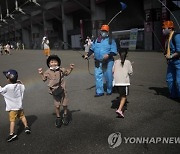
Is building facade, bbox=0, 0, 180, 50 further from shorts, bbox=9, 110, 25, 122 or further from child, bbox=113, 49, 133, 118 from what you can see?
shorts, bbox=9, 110, 25, 122

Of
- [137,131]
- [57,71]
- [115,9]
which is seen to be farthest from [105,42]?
[115,9]

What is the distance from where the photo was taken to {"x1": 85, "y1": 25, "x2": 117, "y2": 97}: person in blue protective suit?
25.2ft

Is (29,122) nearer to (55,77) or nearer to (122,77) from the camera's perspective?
(55,77)

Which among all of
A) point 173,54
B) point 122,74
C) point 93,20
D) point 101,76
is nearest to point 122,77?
point 122,74

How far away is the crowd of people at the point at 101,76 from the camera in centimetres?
527

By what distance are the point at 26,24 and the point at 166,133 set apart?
61544 mm

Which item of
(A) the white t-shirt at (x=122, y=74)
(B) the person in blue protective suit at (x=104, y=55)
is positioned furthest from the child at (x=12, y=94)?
(B) the person in blue protective suit at (x=104, y=55)

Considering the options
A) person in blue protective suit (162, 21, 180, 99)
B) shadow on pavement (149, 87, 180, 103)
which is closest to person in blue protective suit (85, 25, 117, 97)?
shadow on pavement (149, 87, 180, 103)

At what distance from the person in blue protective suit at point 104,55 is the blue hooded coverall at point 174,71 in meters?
1.53

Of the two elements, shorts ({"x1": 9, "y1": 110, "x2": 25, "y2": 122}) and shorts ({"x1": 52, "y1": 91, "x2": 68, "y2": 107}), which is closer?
shorts ({"x1": 9, "y1": 110, "x2": 25, "y2": 122})

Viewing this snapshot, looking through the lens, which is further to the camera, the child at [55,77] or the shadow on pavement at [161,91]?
the shadow on pavement at [161,91]

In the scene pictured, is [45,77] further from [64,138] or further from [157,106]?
[157,106]

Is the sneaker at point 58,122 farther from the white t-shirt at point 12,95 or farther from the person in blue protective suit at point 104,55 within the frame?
the person in blue protective suit at point 104,55

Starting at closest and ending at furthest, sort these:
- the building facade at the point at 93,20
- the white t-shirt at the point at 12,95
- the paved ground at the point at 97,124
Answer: the paved ground at the point at 97,124, the white t-shirt at the point at 12,95, the building facade at the point at 93,20
